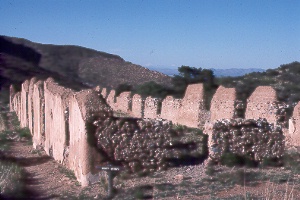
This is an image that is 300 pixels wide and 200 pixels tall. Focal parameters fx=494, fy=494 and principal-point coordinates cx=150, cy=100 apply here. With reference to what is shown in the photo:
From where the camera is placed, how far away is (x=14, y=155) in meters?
14.7

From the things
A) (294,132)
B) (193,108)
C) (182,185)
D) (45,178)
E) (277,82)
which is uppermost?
(277,82)

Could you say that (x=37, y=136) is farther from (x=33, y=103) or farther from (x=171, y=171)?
(x=171, y=171)

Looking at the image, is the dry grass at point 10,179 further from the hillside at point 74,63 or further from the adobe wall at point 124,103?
the hillside at point 74,63

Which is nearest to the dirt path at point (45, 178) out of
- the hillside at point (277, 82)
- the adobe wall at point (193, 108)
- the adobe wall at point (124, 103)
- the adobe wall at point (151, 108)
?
the adobe wall at point (193, 108)

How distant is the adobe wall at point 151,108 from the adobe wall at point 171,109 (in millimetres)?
646

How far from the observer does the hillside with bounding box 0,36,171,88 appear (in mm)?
76188

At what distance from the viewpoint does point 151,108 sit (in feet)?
75.7

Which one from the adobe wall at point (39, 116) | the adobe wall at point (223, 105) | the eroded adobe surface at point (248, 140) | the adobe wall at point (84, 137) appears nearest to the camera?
the adobe wall at point (84, 137)

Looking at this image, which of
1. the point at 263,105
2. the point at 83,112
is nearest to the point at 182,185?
the point at 83,112

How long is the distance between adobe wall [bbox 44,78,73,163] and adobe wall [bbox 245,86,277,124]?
233 inches

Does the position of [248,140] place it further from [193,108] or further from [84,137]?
[193,108]

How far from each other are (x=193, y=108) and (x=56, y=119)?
22.6 feet

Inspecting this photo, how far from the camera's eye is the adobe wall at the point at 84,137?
387 inches

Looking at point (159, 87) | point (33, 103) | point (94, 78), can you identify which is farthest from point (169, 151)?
point (94, 78)
